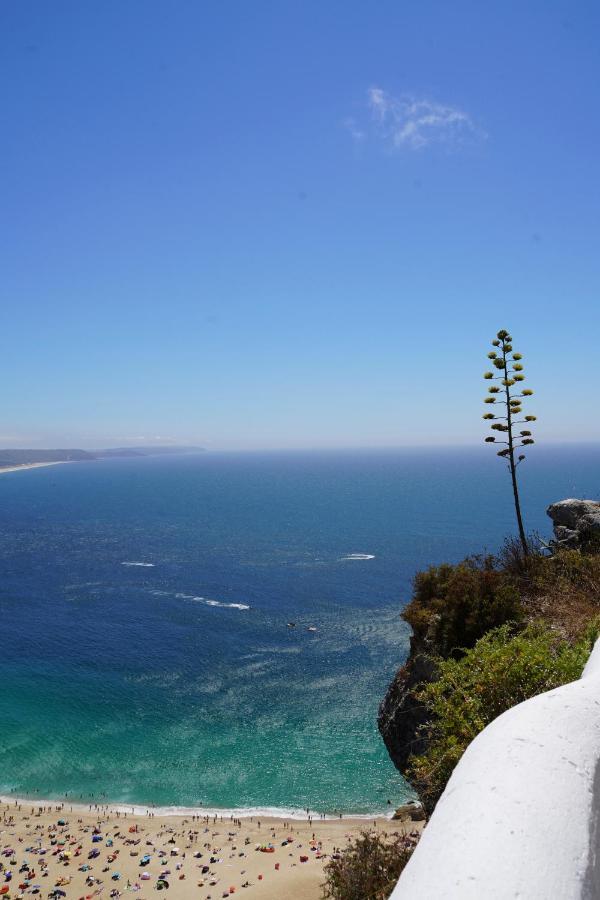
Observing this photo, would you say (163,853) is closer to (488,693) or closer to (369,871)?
(369,871)

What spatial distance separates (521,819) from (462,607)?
38.8 ft

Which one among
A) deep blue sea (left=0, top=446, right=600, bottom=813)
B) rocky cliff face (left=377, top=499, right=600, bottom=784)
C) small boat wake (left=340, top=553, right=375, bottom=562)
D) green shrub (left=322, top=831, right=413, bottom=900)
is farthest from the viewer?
small boat wake (left=340, top=553, right=375, bottom=562)

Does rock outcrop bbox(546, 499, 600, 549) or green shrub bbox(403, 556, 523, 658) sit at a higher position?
rock outcrop bbox(546, 499, 600, 549)

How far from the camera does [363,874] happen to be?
7.62 meters

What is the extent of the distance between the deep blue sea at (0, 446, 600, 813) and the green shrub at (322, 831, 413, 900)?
22401mm

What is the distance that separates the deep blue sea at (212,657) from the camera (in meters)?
30.6

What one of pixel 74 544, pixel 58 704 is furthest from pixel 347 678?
pixel 74 544

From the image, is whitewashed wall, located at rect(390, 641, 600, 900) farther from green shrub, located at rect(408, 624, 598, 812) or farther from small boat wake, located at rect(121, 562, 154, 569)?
small boat wake, located at rect(121, 562, 154, 569)

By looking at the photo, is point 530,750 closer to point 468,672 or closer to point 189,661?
point 468,672

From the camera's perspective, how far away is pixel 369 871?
7.62 meters

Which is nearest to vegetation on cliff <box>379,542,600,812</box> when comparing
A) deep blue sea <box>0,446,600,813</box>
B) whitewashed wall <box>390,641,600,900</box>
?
whitewashed wall <box>390,641,600,900</box>

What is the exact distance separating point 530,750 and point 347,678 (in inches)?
1504

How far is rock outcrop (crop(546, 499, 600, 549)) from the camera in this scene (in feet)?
64.7

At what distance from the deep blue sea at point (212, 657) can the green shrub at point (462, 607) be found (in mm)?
16644
